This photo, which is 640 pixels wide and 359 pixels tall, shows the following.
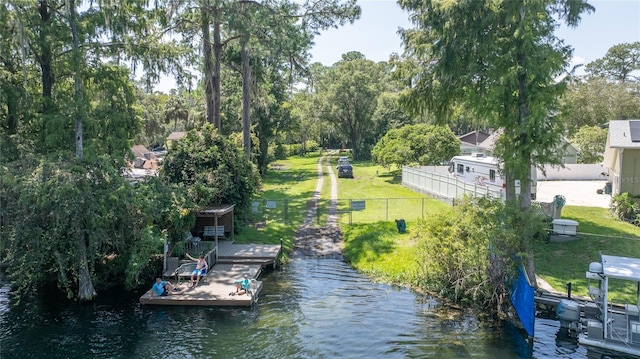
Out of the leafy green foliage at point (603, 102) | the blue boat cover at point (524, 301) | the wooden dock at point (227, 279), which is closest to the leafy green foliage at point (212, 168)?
the wooden dock at point (227, 279)

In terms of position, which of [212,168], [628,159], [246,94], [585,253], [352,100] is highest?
[352,100]

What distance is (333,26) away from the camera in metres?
28.4

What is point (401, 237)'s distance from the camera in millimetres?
23062

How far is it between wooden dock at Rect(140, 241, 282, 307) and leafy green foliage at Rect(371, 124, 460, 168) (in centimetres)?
2376

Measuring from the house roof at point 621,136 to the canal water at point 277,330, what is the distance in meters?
12.4

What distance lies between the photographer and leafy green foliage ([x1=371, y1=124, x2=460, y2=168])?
4338cm

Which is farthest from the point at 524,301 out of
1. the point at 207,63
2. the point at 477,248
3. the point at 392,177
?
the point at 392,177

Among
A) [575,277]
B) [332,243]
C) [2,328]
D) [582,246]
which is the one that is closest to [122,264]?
[2,328]

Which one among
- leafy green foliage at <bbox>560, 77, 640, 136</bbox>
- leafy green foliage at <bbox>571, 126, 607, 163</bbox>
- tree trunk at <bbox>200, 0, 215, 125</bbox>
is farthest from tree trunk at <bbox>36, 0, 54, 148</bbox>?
leafy green foliage at <bbox>560, 77, 640, 136</bbox>

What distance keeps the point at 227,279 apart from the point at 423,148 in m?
30.3

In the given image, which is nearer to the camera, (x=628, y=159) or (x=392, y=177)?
(x=628, y=159)

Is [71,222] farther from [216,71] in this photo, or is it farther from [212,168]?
[216,71]

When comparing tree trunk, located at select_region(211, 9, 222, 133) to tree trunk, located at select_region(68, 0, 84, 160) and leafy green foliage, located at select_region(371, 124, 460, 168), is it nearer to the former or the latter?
tree trunk, located at select_region(68, 0, 84, 160)

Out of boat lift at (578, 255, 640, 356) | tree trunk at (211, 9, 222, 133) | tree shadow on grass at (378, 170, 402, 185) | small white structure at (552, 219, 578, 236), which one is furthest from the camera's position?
tree shadow on grass at (378, 170, 402, 185)
